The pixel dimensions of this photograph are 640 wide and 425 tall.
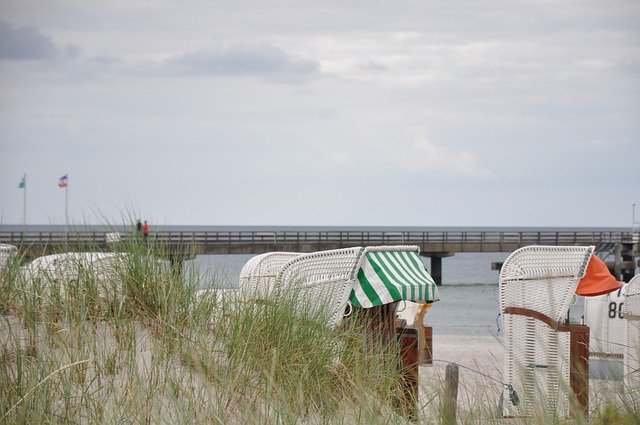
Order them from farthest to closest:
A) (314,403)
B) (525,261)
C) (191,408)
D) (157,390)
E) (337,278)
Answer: (525,261) → (337,278) → (314,403) → (157,390) → (191,408)

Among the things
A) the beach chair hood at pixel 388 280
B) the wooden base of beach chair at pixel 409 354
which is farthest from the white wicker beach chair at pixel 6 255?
the wooden base of beach chair at pixel 409 354

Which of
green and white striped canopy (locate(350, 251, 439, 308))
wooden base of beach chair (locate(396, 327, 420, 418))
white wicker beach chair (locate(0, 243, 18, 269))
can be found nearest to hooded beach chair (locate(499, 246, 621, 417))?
green and white striped canopy (locate(350, 251, 439, 308))

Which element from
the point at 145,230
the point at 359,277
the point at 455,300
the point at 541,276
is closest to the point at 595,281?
the point at 541,276

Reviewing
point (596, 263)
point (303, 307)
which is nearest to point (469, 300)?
point (596, 263)

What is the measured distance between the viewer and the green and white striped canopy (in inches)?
301

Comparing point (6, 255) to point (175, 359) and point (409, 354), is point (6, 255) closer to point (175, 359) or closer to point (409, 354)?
point (175, 359)

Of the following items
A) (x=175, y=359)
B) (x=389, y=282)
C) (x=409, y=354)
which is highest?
(x=389, y=282)

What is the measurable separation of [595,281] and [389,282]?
9.97 feet

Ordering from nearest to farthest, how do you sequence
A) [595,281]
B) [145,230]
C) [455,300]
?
1. [145,230]
2. [595,281]
3. [455,300]

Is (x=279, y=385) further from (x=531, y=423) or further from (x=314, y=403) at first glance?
(x=531, y=423)

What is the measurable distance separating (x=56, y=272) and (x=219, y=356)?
1.32 meters

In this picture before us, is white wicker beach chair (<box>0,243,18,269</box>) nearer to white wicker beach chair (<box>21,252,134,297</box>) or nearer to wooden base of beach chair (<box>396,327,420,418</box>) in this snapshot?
white wicker beach chair (<box>21,252,134,297</box>)

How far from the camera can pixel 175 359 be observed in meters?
5.34

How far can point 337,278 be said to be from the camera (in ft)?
25.1
